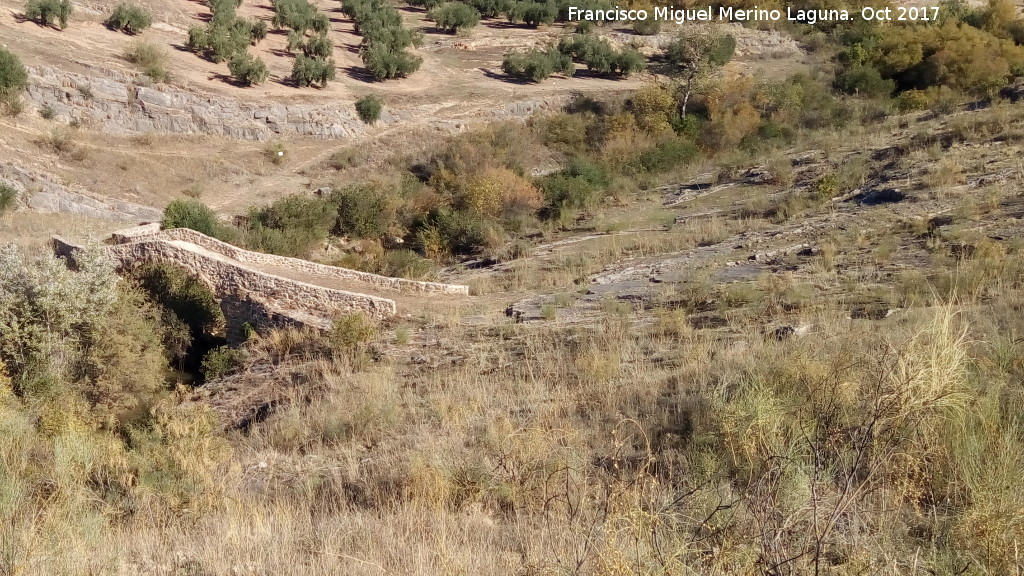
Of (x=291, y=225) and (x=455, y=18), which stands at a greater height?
(x=455, y=18)

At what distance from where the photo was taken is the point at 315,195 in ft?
→ 75.1

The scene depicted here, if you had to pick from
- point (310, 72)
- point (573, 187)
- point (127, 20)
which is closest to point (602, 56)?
point (310, 72)

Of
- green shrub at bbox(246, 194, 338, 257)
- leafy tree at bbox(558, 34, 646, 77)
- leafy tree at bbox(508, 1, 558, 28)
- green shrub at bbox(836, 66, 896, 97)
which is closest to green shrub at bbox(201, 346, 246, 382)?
green shrub at bbox(246, 194, 338, 257)

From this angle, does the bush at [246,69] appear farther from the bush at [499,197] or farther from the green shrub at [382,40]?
the bush at [499,197]

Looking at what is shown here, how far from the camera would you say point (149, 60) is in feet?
82.6

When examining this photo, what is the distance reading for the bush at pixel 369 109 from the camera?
27.9 meters

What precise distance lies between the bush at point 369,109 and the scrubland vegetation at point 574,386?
5650mm

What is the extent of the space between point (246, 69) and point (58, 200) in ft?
33.7

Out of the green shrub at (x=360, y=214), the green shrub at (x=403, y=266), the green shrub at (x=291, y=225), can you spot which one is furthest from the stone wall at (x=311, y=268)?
the green shrub at (x=360, y=214)

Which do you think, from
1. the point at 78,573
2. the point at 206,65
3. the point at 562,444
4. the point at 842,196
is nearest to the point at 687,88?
the point at 842,196

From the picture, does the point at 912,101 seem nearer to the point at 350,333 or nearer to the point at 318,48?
the point at 350,333

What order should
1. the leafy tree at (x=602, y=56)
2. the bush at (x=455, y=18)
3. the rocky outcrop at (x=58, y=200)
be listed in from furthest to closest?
the bush at (x=455, y=18), the leafy tree at (x=602, y=56), the rocky outcrop at (x=58, y=200)

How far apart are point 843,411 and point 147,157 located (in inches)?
915

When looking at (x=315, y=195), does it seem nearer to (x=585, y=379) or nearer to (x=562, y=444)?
(x=585, y=379)
